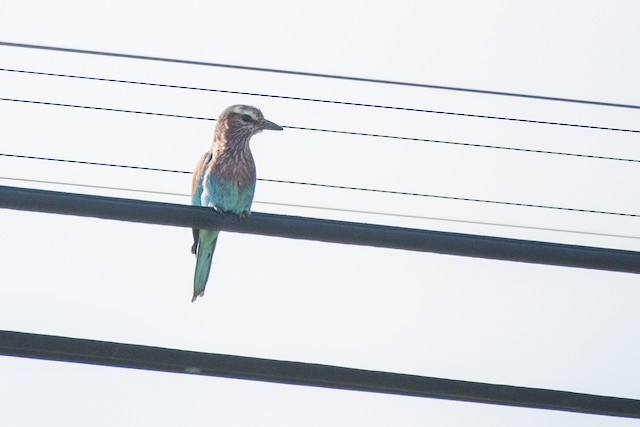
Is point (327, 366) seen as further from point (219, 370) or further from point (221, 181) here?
point (221, 181)

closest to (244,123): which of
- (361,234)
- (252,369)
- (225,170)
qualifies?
(225,170)

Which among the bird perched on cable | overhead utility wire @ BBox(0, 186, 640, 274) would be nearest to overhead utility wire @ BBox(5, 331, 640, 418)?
overhead utility wire @ BBox(0, 186, 640, 274)

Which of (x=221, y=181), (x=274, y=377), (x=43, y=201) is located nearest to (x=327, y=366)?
(x=274, y=377)

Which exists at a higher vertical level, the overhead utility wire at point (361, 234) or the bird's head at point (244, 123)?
the bird's head at point (244, 123)

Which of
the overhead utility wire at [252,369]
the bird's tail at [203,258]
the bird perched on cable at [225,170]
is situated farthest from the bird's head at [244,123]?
the overhead utility wire at [252,369]

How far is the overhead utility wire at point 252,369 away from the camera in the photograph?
187 inches

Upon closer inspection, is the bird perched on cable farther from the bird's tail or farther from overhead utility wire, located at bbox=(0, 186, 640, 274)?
overhead utility wire, located at bbox=(0, 186, 640, 274)

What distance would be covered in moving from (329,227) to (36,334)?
44.8 inches

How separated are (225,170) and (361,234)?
99.6 inches

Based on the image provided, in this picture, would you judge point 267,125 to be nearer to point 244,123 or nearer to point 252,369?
point 244,123

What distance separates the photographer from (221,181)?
23.4 feet

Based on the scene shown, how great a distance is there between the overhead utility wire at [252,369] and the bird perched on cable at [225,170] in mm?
2345

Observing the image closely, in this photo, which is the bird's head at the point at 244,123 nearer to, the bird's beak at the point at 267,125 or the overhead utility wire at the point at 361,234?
the bird's beak at the point at 267,125

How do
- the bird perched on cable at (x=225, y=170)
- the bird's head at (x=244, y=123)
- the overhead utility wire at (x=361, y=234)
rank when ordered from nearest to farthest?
the overhead utility wire at (x=361, y=234), the bird perched on cable at (x=225, y=170), the bird's head at (x=244, y=123)
